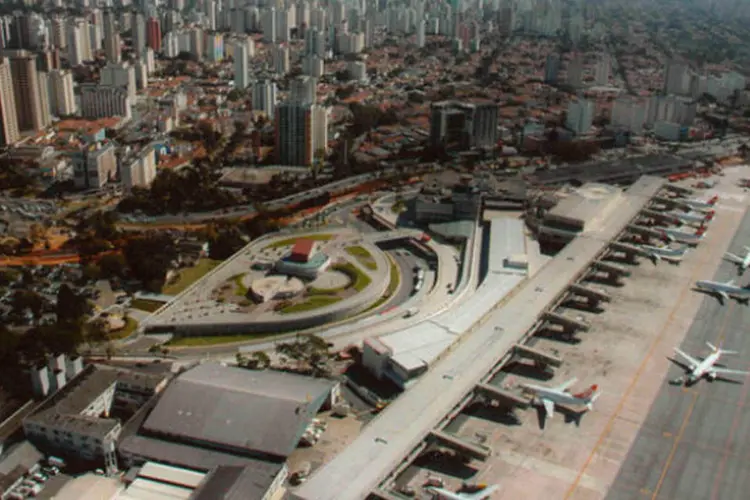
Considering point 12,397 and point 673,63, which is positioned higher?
point 673,63

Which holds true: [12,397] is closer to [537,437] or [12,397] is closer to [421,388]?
[421,388]

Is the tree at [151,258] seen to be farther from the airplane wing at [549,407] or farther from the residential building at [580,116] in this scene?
the residential building at [580,116]

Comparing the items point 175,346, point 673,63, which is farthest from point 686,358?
point 673,63

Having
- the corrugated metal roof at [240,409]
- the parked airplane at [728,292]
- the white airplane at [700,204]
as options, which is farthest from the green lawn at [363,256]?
the white airplane at [700,204]

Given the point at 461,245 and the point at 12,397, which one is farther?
the point at 461,245

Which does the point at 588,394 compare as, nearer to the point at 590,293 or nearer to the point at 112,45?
the point at 590,293

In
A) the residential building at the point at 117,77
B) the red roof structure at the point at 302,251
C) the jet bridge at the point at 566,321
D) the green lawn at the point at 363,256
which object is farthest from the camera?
the residential building at the point at 117,77
